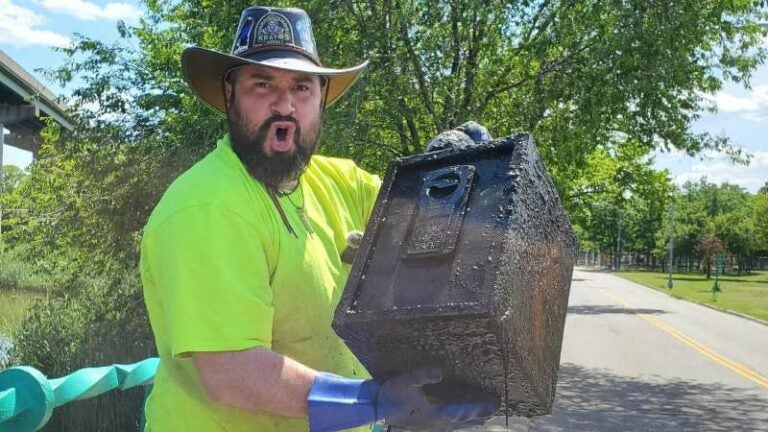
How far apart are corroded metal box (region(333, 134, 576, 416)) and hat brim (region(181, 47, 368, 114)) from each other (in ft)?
1.10

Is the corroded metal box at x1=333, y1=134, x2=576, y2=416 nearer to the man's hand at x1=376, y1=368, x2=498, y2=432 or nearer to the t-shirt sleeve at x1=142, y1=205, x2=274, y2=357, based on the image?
the man's hand at x1=376, y1=368, x2=498, y2=432

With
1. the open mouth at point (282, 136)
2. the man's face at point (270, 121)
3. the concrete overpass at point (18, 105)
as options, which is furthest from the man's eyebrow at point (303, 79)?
the concrete overpass at point (18, 105)

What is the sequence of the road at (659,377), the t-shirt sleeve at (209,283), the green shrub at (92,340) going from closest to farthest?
the t-shirt sleeve at (209,283) < the green shrub at (92,340) < the road at (659,377)

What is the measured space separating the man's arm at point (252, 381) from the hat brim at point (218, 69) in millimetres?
703

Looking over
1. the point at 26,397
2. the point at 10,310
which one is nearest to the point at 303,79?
the point at 26,397

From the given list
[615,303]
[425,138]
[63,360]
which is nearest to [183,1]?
[425,138]

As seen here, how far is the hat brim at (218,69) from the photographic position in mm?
1967

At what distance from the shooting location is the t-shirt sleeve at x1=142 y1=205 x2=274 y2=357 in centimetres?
164

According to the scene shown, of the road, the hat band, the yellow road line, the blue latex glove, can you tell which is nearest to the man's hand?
the blue latex glove

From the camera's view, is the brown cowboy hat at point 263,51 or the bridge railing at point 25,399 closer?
the brown cowboy hat at point 263,51

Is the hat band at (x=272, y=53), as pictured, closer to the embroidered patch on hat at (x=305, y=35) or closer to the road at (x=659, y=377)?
the embroidered patch on hat at (x=305, y=35)

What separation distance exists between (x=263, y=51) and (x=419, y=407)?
0.95 m

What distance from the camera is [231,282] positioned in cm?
166

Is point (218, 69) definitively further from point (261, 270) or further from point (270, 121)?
point (261, 270)
